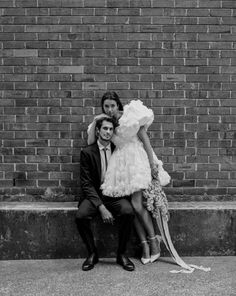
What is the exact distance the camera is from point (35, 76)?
16.2 ft

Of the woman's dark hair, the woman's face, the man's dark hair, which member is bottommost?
the man's dark hair

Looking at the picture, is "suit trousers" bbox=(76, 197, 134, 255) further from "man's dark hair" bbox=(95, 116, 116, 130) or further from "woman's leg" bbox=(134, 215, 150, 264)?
"man's dark hair" bbox=(95, 116, 116, 130)

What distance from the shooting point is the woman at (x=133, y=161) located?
177 inches

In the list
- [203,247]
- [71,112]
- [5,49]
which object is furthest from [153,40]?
[203,247]

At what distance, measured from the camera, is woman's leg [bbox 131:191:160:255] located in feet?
15.1

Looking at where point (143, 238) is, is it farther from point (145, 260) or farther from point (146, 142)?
point (146, 142)

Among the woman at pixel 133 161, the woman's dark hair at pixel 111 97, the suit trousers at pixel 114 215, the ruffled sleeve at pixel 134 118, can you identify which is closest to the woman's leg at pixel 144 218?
the woman at pixel 133 161

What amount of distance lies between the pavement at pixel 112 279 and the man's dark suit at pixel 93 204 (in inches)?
11.7

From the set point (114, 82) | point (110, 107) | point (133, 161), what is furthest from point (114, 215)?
point (114, 82)

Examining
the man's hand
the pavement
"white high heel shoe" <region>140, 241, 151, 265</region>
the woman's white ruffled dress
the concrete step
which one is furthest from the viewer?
the concrete step

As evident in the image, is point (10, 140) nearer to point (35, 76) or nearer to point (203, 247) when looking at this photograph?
point (35, 76)

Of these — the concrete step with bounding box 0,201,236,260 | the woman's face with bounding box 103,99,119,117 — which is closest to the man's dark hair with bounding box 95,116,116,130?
the woman's face with bounding box 103,99,119,117

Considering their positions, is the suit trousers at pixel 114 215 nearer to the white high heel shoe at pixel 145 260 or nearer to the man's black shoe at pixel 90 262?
the man's black shoe at pixel 90 262

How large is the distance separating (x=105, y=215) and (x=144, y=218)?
47cm
